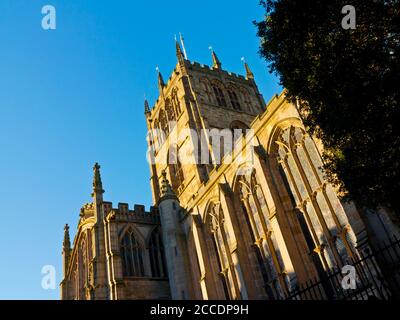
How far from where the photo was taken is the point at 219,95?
39.1 m

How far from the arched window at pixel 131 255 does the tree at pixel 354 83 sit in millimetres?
17311

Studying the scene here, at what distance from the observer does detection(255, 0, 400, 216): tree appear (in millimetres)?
9023

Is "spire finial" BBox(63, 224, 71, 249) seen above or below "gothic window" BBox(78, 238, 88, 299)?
above

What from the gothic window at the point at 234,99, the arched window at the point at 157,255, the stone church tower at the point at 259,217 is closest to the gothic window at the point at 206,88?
the gothic window at the point at 234,99

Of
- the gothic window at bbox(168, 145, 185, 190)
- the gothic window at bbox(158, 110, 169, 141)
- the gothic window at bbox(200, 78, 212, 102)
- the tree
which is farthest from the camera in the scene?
the gothic window at bbox(158, 110, 169, 141)

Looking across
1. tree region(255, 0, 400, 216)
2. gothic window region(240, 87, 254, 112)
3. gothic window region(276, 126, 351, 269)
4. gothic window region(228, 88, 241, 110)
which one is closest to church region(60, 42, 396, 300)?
gothic window region(276, 126, 351, 269)

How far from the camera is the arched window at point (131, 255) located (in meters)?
24.4

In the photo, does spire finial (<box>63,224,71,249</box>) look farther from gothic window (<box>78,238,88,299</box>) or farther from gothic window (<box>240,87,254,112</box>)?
gothic window (<box>240,87,254,112</box>)

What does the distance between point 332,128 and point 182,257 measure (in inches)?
645

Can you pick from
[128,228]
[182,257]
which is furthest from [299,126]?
[128,228]

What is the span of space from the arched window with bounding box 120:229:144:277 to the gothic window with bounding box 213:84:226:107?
58.5ft

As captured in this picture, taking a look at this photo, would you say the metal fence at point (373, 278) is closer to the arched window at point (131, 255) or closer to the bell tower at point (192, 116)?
the arched window at point (131, 255)

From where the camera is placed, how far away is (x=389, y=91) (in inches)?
354

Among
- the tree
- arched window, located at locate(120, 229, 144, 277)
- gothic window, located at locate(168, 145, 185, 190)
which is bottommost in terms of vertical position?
the tree
